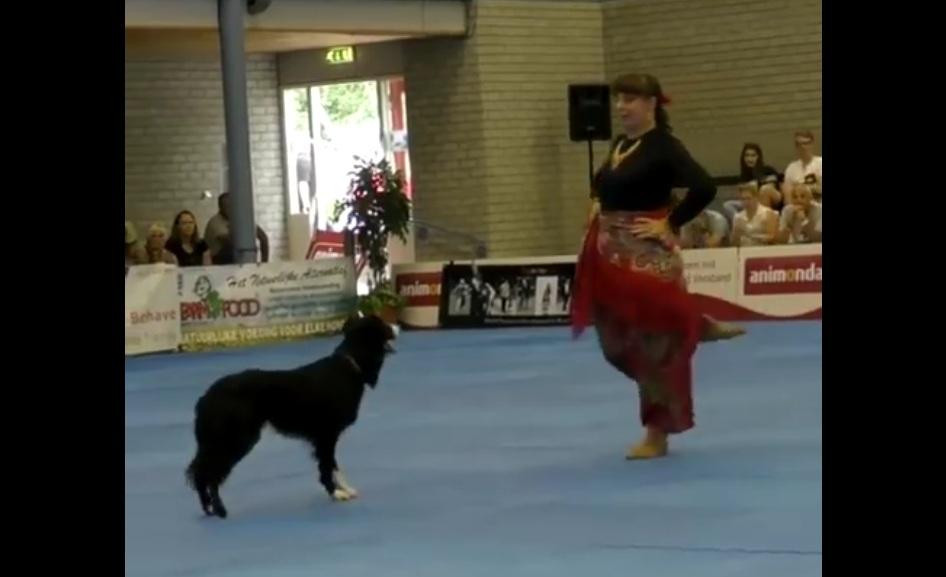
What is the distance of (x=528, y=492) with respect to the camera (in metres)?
8.27

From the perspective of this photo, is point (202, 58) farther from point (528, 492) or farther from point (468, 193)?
point (528, 492)

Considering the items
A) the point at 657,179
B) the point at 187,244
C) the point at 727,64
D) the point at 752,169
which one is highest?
the point at 727,64

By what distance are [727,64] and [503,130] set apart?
320 centimetres

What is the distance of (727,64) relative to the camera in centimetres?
2431

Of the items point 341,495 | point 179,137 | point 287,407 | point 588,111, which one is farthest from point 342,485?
point 179,137

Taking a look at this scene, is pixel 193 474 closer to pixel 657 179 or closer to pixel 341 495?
pixel 341 495

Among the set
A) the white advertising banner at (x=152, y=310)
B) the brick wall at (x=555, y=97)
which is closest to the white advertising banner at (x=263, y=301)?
the white advertising banner at (x=152, y=310)

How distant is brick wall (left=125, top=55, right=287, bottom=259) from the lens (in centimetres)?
2539

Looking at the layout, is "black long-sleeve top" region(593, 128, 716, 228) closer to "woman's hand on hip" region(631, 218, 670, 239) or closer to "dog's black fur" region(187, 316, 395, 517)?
"woman's hand on hip" region(631, 218, 670, 239)

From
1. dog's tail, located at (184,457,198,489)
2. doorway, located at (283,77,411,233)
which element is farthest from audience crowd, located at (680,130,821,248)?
dog's tail, located at (184,457,198,489)

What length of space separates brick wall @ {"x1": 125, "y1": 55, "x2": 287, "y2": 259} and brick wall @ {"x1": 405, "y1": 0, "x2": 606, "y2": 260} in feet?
11.0
